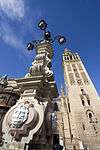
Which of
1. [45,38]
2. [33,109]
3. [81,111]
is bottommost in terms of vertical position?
[33,109]

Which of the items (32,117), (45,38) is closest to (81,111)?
Result: (45,38)

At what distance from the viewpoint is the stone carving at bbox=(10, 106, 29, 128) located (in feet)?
12.1

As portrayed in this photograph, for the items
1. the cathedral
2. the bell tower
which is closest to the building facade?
the cathedral

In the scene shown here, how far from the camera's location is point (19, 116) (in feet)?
12.5

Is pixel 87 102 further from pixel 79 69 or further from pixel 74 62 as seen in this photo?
pixel 74 62

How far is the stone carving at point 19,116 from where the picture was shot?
12.1 ft

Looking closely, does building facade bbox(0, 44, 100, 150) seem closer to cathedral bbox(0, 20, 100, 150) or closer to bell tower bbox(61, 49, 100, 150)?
cathedral bbox(0, 20, 100, 150)

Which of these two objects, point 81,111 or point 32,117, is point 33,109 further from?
point 81,111

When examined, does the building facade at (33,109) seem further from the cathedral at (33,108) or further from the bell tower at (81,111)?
the bell tower at (81,111)

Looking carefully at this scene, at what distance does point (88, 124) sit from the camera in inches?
1676

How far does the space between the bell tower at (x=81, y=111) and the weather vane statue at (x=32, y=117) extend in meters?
28.8

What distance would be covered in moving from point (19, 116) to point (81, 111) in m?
45.2

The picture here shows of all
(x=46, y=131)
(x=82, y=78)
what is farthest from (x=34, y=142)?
(x=82, y=78)

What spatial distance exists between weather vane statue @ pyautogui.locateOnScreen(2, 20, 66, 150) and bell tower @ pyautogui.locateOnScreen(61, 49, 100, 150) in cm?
2881
